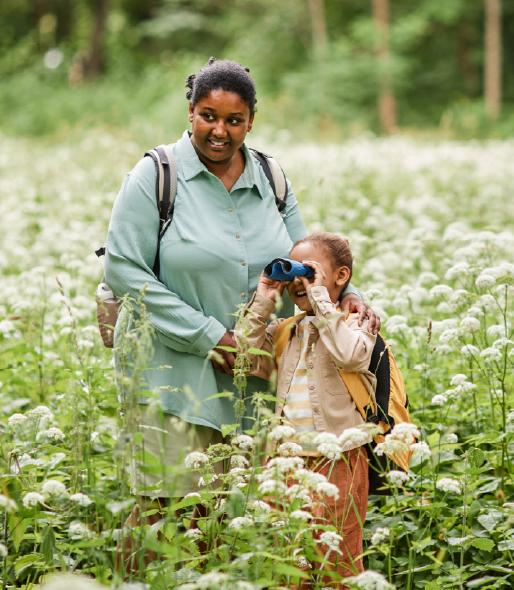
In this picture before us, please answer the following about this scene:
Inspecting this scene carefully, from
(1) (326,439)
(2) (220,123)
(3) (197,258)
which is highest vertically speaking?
(2) (220,123)

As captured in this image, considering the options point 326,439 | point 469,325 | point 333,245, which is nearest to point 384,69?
point 469,325

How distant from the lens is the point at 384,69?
3078cm

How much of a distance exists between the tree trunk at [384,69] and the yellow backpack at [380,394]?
1076 inches

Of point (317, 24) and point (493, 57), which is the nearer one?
point (493, 57)

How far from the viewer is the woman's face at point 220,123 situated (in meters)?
3.68

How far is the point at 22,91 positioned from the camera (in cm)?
3089

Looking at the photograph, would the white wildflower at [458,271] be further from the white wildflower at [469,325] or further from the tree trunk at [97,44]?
the tree trunk at [97,44]

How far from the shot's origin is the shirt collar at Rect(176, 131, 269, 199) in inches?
150

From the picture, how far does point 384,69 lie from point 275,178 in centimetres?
2782

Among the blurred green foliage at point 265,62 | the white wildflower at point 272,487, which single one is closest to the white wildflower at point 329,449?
the white wildflower at point 272,487

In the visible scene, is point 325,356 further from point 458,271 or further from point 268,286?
A: point 458,271

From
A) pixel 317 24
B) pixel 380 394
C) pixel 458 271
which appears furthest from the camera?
pixel 317 24

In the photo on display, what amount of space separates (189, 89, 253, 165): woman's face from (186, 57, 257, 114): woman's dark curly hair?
2cm

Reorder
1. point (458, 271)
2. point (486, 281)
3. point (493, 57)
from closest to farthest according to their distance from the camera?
point (486, 281) < point (458, 271) < point (493, 57)
